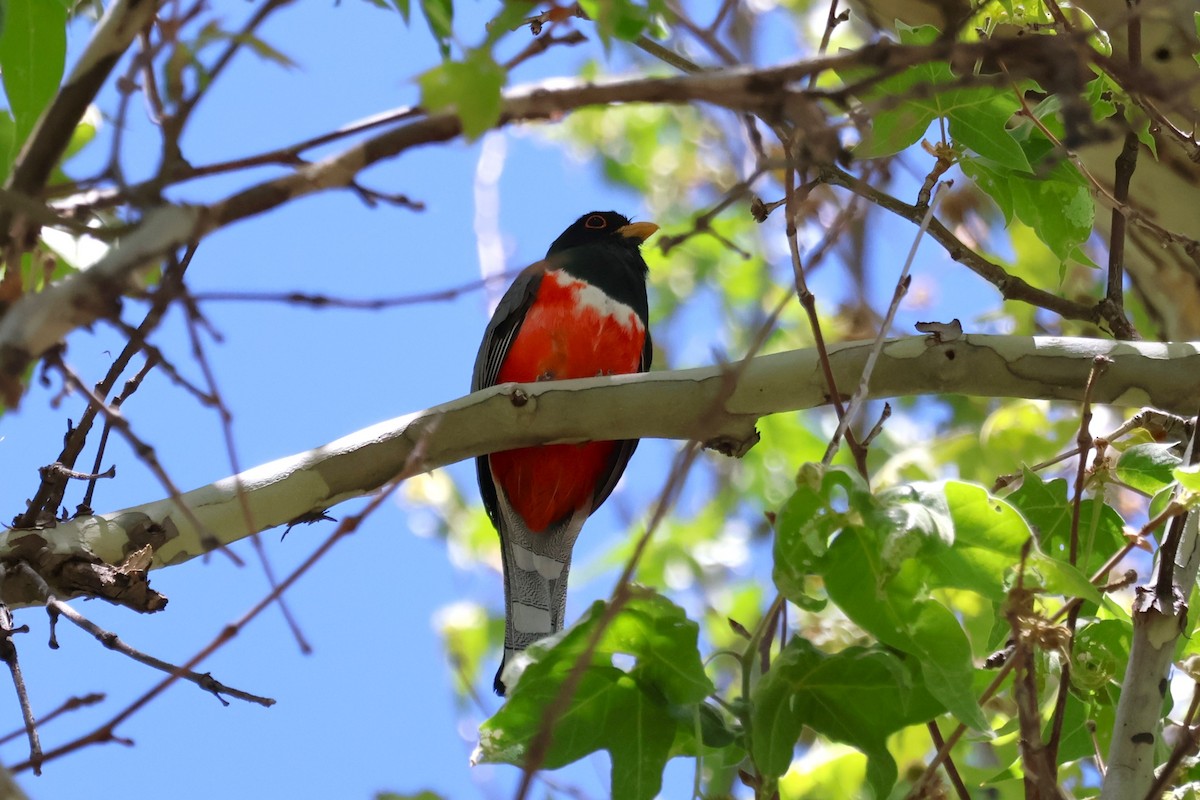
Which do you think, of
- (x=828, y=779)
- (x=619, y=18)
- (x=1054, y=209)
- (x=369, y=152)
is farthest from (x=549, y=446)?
(x=369, y=152)

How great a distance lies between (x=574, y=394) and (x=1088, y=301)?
293 centimetres

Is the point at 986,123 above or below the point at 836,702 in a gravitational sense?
above

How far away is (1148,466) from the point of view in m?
2.38

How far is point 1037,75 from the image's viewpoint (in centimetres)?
139

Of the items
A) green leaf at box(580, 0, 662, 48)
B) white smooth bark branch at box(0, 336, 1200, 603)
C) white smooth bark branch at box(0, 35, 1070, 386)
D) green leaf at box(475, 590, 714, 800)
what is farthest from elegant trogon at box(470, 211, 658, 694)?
white smooth bark branch at box(0, 35, 1070, 386)

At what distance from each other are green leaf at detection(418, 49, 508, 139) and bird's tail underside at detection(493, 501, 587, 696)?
291 centimetres

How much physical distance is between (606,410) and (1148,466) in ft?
3.80

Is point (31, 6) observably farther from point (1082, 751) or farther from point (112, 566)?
point (1082, 751)

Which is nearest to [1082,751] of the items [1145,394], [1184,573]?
[1184,573]

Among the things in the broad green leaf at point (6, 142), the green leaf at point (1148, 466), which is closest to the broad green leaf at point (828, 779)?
the green leaf at point (1148, 466)

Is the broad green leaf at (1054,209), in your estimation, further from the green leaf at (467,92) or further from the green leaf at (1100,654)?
the green leaf at (467,92)

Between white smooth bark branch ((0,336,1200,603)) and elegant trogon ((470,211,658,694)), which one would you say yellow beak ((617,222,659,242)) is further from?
white smooth bark branch ((0,336,1200,603))

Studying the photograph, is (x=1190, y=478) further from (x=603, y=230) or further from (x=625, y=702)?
(x=603, y=230)

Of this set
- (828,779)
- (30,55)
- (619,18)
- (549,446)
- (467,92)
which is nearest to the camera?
(467,92)
